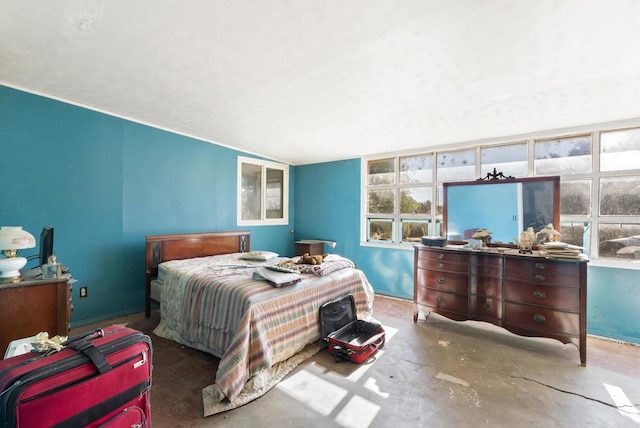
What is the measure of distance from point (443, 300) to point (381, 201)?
6.61 ft

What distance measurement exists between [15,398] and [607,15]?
3202 millimetres

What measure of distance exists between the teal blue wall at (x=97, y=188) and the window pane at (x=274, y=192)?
138 centimetres

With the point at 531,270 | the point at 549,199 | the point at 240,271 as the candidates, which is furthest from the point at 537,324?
the point at 240,271

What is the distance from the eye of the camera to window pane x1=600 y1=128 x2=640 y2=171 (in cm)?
302

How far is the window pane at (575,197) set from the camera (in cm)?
324

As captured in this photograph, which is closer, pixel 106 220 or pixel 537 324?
pixel 537 324

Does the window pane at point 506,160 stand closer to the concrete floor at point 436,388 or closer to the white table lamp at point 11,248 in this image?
the concrete floor at point 436,388

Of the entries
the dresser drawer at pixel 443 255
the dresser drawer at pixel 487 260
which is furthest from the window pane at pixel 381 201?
the dresser drawer at pixel 487 260

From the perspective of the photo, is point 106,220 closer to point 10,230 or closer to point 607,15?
point 10,230

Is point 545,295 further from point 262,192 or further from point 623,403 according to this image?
point 262,192

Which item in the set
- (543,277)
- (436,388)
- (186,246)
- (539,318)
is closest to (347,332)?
(436,388)

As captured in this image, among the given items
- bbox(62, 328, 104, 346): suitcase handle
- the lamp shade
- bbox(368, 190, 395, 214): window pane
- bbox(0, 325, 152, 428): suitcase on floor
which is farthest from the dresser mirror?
the lamp shade

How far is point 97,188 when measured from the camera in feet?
10.3

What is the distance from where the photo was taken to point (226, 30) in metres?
1.72
